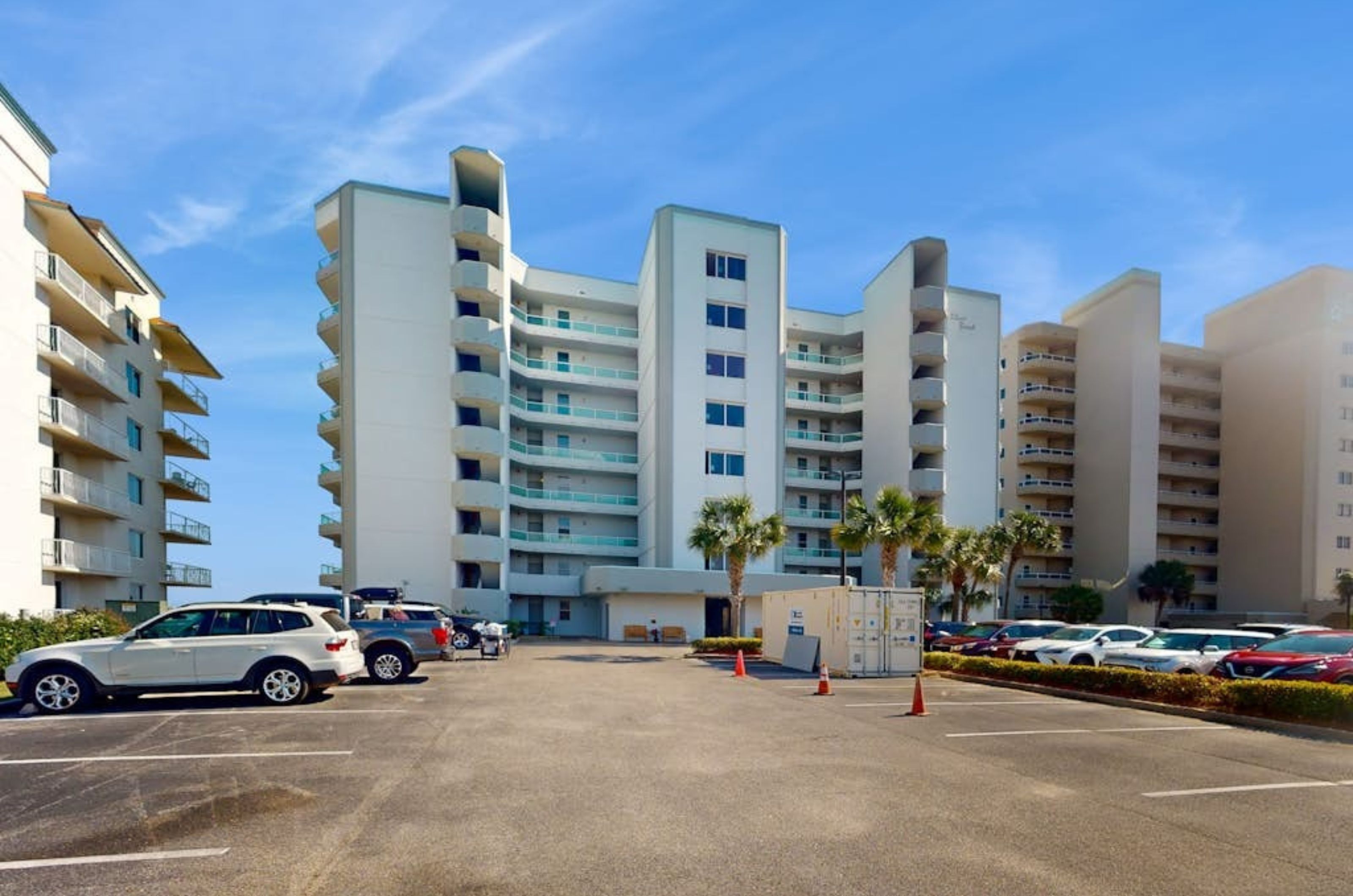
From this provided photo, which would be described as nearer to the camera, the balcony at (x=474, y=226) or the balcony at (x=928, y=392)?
the balcony at (x=474, y=226)

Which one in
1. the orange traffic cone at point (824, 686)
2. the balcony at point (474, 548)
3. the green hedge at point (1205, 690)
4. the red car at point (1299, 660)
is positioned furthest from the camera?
the balcony at point (474, 548)

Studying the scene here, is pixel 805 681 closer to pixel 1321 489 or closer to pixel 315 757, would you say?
pixel 315 757

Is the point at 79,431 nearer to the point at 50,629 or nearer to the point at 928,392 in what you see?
the point at 50,629

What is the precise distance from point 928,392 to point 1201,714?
3516 cm

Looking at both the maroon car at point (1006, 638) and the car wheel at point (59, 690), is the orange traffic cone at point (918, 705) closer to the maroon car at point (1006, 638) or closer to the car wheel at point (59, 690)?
the maroon car at point (1006, 638)

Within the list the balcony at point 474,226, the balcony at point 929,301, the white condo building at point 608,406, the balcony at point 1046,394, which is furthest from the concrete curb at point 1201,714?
the balcony at point 1046,394

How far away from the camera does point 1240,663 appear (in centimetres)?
1619

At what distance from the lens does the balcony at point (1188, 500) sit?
61.3 meters

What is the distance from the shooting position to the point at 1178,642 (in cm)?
1988

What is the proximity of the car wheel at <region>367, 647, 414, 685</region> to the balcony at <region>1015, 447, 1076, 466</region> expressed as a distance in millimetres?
55863

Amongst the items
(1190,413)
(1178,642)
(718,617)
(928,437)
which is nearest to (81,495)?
(718,617)

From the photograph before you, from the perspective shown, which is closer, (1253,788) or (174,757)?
(1253,788)

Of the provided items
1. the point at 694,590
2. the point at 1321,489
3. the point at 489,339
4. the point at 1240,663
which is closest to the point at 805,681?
the point at 1240,663

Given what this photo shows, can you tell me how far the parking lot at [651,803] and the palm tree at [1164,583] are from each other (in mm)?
47972
